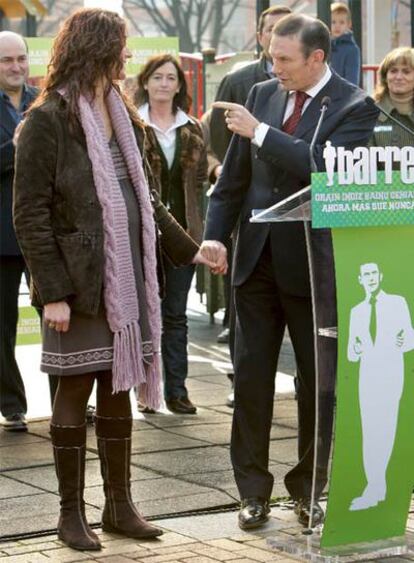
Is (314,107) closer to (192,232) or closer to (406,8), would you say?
(192,232)

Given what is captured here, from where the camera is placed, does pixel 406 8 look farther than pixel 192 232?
Yes

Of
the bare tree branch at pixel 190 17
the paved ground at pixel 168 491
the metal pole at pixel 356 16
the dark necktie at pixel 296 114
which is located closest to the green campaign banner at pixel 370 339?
the paved ground at pixel 168 491

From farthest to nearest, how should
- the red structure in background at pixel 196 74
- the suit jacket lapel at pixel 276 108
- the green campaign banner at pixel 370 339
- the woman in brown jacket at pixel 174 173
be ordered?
the red structure in background at pixel 196 74, the woman in brown jacket at pixel 174 173, the suit jacket lapel at pixel 276 108, the green campaign banner at pixel 370 339

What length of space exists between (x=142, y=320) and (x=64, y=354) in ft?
1.29

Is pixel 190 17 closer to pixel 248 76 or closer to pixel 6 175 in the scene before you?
pixel 248 76

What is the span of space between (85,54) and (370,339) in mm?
1603

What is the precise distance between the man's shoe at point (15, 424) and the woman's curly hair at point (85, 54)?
2.85 meters

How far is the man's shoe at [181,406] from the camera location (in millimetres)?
9305

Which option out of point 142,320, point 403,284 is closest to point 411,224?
point 403,284

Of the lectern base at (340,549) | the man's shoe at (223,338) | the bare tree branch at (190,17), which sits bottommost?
the lectern base at (340,549)

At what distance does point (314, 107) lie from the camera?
259 inches

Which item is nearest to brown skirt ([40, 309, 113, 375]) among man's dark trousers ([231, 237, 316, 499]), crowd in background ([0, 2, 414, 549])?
crowd in background ([0, 2, 414, 549])

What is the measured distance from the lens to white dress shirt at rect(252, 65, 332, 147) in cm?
639

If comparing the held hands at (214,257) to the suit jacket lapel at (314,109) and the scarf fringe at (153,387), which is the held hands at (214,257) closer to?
the scarf fringe at (153,387)
